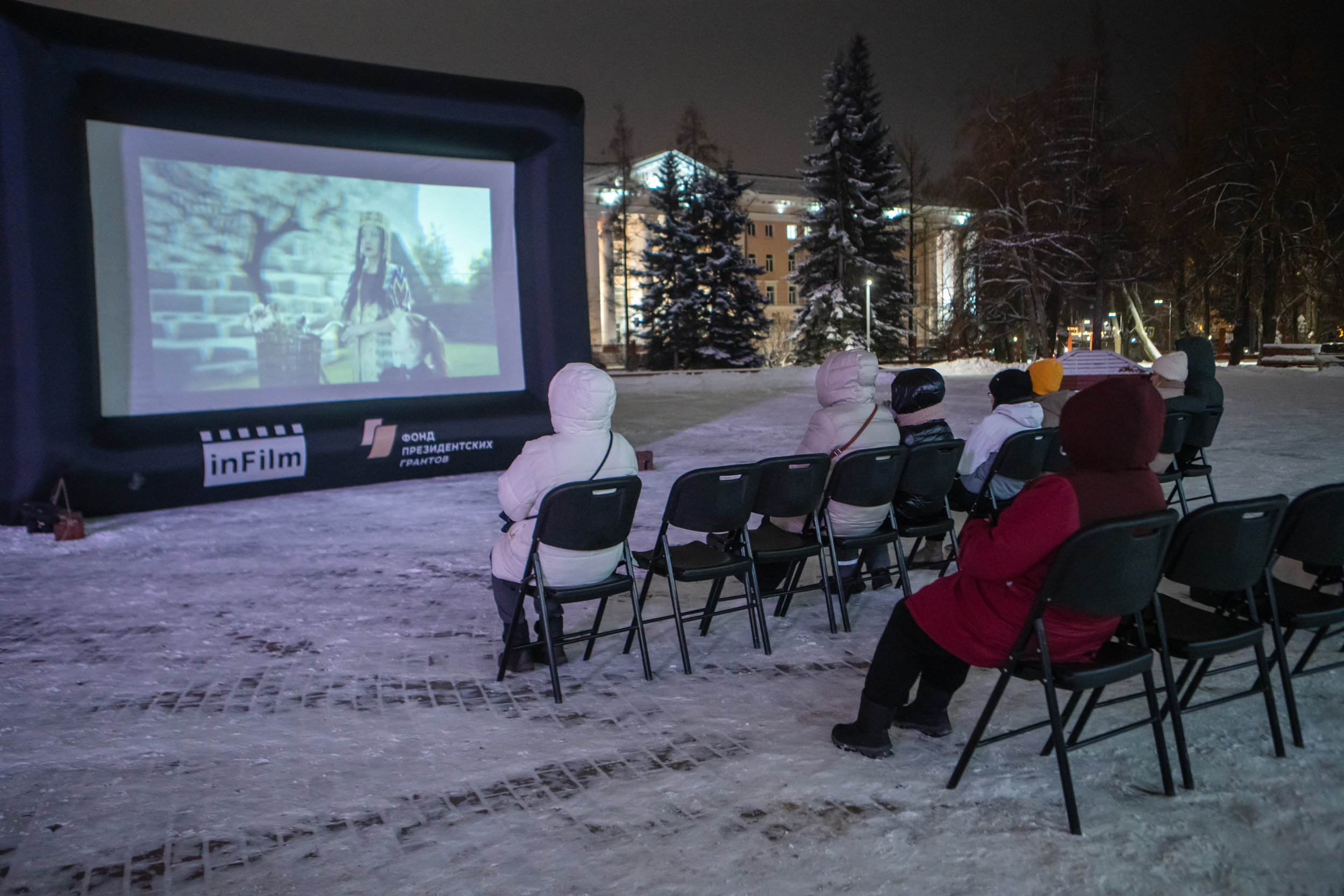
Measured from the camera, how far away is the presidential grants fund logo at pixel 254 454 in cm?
822

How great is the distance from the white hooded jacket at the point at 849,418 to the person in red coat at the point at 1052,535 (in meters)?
1.90

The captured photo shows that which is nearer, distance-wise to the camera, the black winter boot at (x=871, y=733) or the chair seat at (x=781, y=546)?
the black winter boot at (x=871, y=733)

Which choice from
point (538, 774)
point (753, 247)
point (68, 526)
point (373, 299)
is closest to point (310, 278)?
point (373, 299)

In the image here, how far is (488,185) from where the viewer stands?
10.0m

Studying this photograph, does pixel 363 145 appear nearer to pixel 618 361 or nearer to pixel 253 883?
pixel 253 883

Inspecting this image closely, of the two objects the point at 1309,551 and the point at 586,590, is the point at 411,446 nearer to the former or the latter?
the point at 586,590

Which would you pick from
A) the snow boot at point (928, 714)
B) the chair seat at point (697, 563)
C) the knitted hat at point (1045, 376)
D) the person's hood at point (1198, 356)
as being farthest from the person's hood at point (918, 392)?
the person's hood at point (1198, 356)

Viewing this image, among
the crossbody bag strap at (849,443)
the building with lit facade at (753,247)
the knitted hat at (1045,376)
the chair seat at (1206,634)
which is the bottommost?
the chair seat at (1206,634)

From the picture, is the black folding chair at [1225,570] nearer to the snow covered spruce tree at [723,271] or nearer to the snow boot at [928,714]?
the snow boot at [928,714]

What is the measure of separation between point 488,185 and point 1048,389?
619 cm

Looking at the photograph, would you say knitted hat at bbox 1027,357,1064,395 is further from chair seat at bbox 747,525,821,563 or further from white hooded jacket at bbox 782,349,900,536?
chair seat at bbox 747,525,821,563

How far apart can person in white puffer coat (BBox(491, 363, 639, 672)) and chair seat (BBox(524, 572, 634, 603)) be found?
0.10 ft

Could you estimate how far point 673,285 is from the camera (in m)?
34.2

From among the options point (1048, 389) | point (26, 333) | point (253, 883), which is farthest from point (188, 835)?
point (26, 333)
